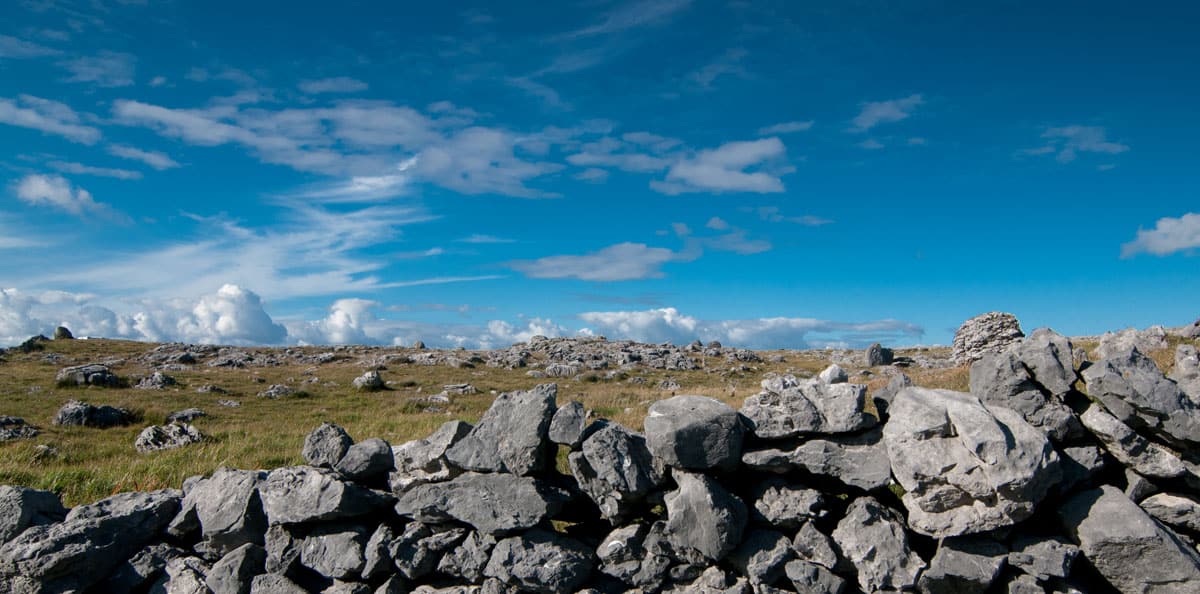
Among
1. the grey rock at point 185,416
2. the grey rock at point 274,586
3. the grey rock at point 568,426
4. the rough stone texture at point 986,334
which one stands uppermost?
the rough stone texture at point 986,334

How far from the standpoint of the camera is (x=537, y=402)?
7980 millimetres

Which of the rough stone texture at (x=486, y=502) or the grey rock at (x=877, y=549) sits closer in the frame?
the grey rock at (x=877, y=549)

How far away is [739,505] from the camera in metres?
7.34

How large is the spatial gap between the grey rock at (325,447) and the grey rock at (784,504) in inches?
215

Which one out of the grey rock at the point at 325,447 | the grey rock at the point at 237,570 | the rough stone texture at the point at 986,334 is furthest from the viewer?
the rough stone texture at the point at 986,334

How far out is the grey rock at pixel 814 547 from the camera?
7078 mm

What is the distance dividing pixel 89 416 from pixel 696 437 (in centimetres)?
2163

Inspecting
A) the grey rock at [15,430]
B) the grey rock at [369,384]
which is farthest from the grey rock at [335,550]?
the grey rock at [369,384]

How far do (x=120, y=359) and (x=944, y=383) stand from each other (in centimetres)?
5602

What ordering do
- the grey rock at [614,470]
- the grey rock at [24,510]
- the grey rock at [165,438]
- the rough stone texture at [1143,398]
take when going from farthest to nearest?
1. the grey rock at [165,438]
2. the grey rock at [24,510]
3. the grey rock at [614,470]
4. the rough stone texture at [1143,398]

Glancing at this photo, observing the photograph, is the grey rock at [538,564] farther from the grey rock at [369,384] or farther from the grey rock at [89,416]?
the grey rock at [369,384]

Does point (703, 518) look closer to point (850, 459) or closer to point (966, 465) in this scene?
point (850, 459)

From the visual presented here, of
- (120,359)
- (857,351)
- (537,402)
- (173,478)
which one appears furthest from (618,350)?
(537,402)

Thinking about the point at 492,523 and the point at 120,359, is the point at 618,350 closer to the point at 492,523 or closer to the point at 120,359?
the point at 120,359
